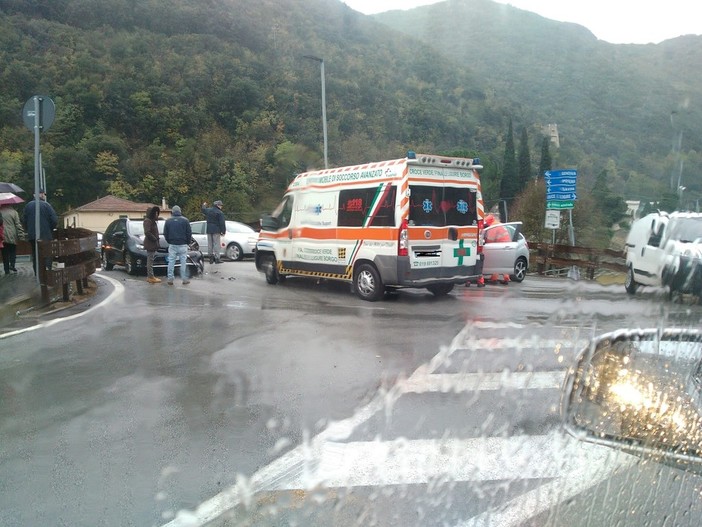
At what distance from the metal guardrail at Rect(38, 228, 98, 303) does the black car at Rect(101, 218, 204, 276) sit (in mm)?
2247

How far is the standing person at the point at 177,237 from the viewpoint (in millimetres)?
12859

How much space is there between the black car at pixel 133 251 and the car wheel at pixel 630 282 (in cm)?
1215

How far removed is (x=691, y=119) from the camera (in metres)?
3.78

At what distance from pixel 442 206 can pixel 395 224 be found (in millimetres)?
1029

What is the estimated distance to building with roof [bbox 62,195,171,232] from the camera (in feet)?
113

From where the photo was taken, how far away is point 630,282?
3.33 m

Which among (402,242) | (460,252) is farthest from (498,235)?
(402,242)

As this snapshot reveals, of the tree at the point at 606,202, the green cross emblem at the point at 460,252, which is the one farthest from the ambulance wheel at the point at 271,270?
the tree at the point at 606,202

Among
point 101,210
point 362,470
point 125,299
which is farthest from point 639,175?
point 101,210

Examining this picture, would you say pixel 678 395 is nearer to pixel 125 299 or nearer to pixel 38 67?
pixel 125 299

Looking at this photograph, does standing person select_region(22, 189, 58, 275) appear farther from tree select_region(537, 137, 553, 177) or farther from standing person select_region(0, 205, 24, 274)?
tree select_region(537, 137, 553, 177)

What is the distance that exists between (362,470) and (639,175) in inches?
97.4

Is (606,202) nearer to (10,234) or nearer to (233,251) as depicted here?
(10,234)

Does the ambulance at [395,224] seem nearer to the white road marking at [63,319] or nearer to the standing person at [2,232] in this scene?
the white road marking at [63,319]
